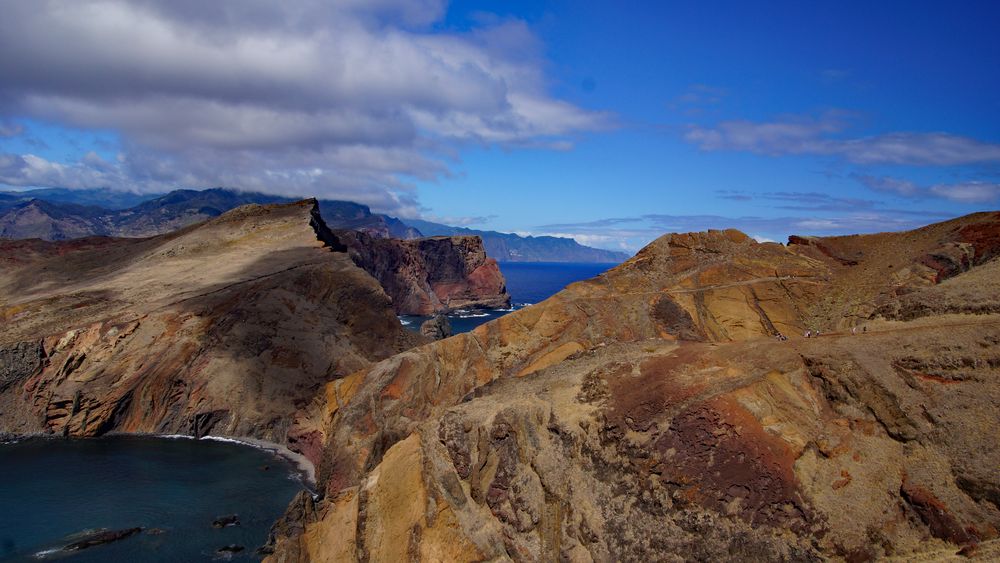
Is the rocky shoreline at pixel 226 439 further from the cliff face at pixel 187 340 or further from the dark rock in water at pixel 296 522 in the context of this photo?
the dark rock in water at pixel 296 522

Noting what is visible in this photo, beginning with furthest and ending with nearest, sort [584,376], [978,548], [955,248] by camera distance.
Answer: [955,248] < [584,376] < [978,548]

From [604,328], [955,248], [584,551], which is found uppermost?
[955,248]

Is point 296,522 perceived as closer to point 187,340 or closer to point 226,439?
point 226,439

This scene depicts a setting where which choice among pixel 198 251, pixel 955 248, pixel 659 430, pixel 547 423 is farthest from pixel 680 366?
pixel 198 251

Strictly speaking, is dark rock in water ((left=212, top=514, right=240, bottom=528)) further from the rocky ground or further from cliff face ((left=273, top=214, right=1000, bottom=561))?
cliff face ((left=273, top=214, right=1000, bottom=561))

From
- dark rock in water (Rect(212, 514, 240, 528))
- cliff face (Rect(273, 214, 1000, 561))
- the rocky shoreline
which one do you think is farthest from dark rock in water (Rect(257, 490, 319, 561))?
the rocky shoreline

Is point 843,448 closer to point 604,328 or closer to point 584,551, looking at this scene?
point 584,551
